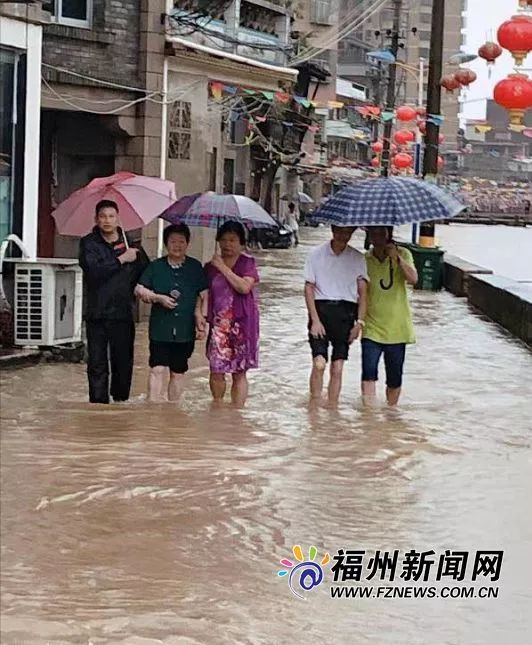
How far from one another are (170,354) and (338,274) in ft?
4.85

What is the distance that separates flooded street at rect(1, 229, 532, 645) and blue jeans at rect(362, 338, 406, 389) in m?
0.34

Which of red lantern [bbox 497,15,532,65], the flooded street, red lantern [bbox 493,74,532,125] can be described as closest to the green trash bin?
red lantern [bbox 493,74,532,125]

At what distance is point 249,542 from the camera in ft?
22.6

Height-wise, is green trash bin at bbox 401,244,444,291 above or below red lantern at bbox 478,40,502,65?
below

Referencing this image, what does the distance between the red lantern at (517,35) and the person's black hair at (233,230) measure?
7864mm

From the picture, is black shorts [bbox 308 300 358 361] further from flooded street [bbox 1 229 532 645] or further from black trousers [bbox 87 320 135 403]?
black trousers [bbox 87 320 135 403]

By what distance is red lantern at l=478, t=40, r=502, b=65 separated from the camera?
69.9ft

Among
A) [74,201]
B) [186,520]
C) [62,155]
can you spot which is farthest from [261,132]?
[186,520]

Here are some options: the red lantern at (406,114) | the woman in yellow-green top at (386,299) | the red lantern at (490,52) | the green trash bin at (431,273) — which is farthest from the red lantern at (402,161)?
the woman in yellow-green top at (386,299)

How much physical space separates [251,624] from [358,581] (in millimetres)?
823

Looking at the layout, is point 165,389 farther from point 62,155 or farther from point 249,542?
point 62,155

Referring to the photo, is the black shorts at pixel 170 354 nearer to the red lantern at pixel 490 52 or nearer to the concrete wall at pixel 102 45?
the concrete wall at pixel 102 45

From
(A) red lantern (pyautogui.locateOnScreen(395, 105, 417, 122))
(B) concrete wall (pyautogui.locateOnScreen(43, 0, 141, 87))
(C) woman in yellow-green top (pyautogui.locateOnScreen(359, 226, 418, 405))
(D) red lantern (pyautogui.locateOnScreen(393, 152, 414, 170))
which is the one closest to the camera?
(C) woman in yellow-green top (pyautogui.locateOnScreen(359, 226, 418, 405))

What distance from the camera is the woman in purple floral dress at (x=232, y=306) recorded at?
378 inches
